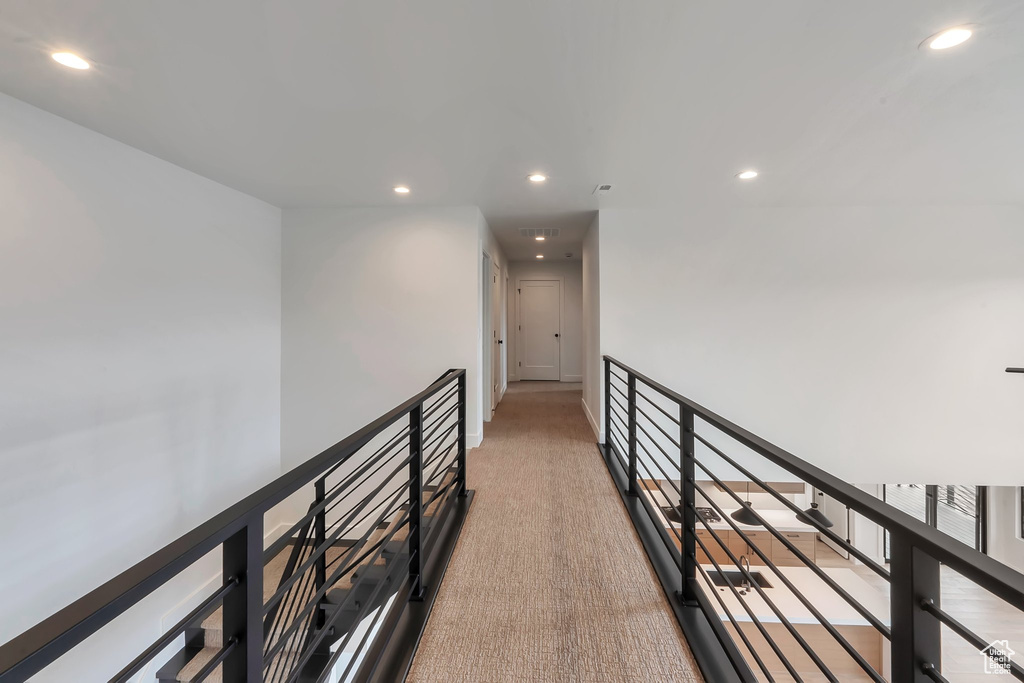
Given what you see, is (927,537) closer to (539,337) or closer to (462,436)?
(462,436)

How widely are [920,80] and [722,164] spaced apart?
1025 mm

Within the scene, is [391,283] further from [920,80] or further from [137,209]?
[920,80]

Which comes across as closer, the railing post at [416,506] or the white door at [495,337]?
the railing post at [416,506]

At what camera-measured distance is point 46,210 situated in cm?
211

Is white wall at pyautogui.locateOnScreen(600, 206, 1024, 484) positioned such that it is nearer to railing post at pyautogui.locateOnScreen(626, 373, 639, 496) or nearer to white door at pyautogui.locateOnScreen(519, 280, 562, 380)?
railing post at pyautogui.locateOnScreen(626, 373, 639, 496)

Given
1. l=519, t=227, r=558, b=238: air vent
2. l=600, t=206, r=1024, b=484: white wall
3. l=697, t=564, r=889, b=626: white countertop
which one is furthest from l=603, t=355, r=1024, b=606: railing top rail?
l=519, t=227, r=558, b=238: air vent

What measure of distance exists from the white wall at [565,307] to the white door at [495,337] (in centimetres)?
120

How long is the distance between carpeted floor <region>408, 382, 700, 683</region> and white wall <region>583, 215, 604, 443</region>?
998mm

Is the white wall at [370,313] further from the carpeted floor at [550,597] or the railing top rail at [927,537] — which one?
the railing top rail at [927,537]

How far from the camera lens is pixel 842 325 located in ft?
12.3

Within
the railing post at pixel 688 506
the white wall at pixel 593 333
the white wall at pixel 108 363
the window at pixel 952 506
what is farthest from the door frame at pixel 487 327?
the window at pixel 952 506

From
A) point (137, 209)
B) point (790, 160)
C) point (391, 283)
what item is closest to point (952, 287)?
point (790, 160)

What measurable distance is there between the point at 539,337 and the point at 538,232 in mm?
2777

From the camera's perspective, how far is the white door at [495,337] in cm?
488
